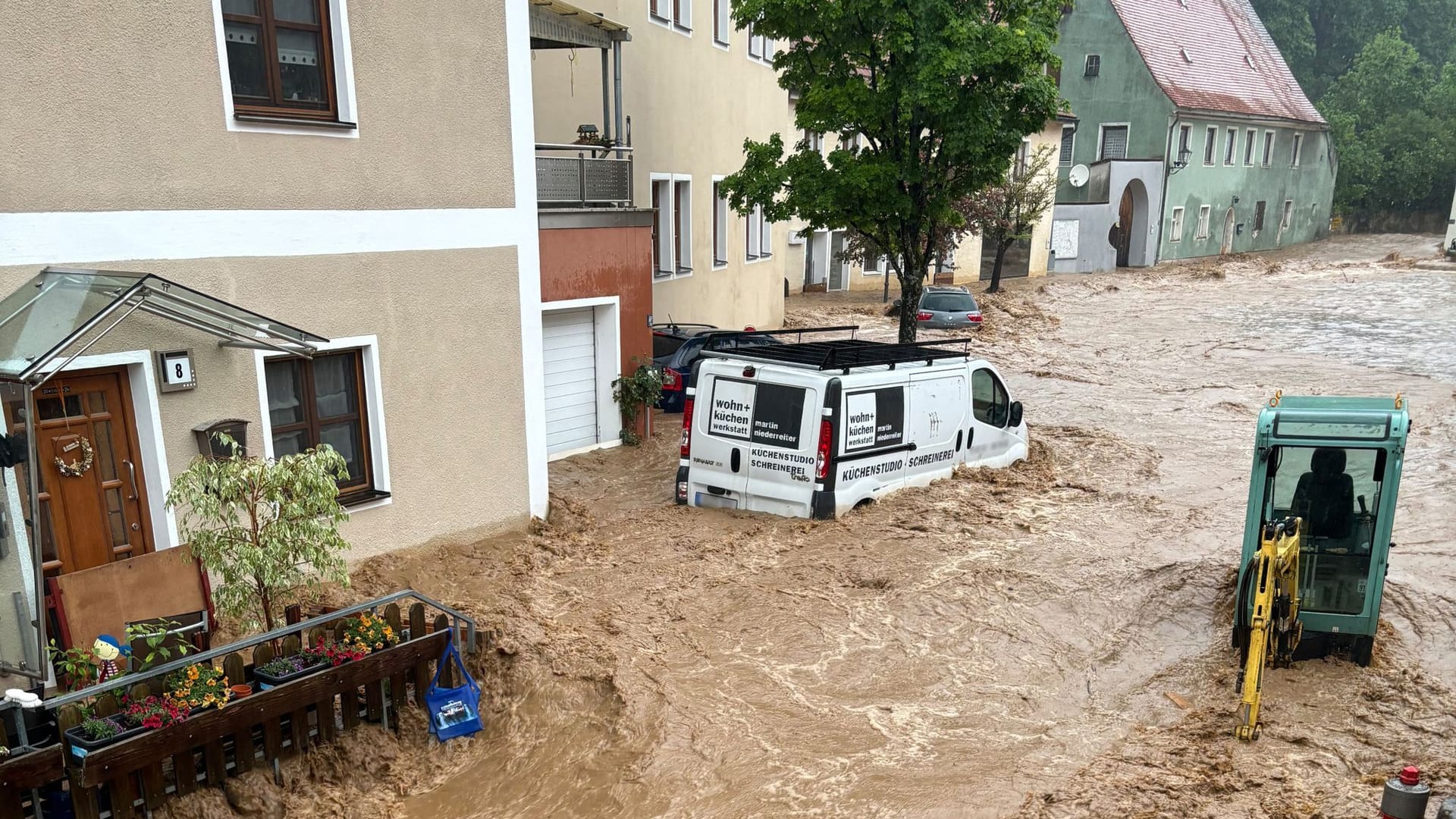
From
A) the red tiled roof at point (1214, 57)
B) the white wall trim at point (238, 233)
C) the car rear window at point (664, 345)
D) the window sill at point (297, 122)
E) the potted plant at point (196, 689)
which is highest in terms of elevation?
the red tiled roof at point (1214, 57)

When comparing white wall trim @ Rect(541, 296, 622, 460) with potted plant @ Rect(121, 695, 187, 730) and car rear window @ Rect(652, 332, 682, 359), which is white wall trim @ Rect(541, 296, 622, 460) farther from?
potted plant @ Rect(121, 695, 187, 730)

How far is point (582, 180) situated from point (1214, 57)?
144 ft

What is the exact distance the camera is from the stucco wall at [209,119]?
23.2 feet

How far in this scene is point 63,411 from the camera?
740 centimetres

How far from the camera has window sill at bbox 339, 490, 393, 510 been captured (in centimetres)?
926

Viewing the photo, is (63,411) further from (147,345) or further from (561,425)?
(561,425)

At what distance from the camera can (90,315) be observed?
6539 millimetres

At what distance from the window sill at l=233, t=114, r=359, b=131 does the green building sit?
37.8m

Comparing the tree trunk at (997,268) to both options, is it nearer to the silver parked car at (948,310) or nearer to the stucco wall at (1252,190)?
the silver parked car at (948,310)

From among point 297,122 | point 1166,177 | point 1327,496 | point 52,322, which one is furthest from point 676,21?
point 1166,177

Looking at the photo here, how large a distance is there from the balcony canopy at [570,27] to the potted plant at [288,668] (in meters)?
9.06

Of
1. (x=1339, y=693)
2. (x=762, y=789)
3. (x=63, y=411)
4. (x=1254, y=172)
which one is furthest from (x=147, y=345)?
(x=1254, y=172)

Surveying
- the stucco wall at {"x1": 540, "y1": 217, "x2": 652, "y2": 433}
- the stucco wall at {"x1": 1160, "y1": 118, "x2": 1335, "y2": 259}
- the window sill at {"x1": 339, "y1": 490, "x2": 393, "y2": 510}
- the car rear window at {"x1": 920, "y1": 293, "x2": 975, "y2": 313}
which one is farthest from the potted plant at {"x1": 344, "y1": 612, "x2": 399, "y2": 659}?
the stucco wall at {"x1": 1160, "y1": 118, "x2": 1335, "y2": 259}

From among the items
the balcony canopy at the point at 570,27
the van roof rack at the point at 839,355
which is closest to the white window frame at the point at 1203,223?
the van roof rack at the point at 839,355
